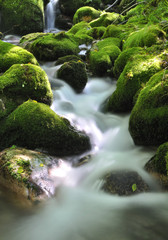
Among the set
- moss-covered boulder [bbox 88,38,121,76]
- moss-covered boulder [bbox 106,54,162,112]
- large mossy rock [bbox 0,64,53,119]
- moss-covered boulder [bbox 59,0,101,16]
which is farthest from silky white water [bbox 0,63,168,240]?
moss-covered boulder [bbox 59,0,101,16]

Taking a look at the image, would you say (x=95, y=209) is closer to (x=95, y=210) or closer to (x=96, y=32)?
(x=95, y=210)

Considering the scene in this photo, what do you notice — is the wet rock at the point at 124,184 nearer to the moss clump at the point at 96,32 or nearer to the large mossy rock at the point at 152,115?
the large mossy rock at the point at 152,115

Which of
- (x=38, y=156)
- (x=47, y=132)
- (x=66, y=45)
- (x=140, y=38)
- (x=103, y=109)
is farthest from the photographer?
(x=66, y=45)

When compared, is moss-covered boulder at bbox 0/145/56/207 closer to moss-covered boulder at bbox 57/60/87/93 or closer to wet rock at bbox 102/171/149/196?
wet rock at bbox 102/171/149/196

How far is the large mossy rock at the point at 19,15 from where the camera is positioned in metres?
17.2

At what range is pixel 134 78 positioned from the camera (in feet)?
17.5

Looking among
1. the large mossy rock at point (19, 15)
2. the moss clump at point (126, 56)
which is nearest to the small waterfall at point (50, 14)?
the large mossy rock at point (19, 15)

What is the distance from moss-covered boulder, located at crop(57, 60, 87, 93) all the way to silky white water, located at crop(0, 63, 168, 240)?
2865 mm

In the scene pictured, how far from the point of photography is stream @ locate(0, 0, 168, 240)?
2.80m

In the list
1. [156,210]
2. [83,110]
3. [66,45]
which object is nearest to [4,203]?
[156,210]

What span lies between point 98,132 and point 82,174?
1.65 metres

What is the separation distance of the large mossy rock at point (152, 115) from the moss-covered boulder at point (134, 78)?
2.46 ft

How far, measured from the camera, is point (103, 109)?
21.4ft

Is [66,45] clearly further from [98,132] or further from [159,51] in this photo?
[98,132]
